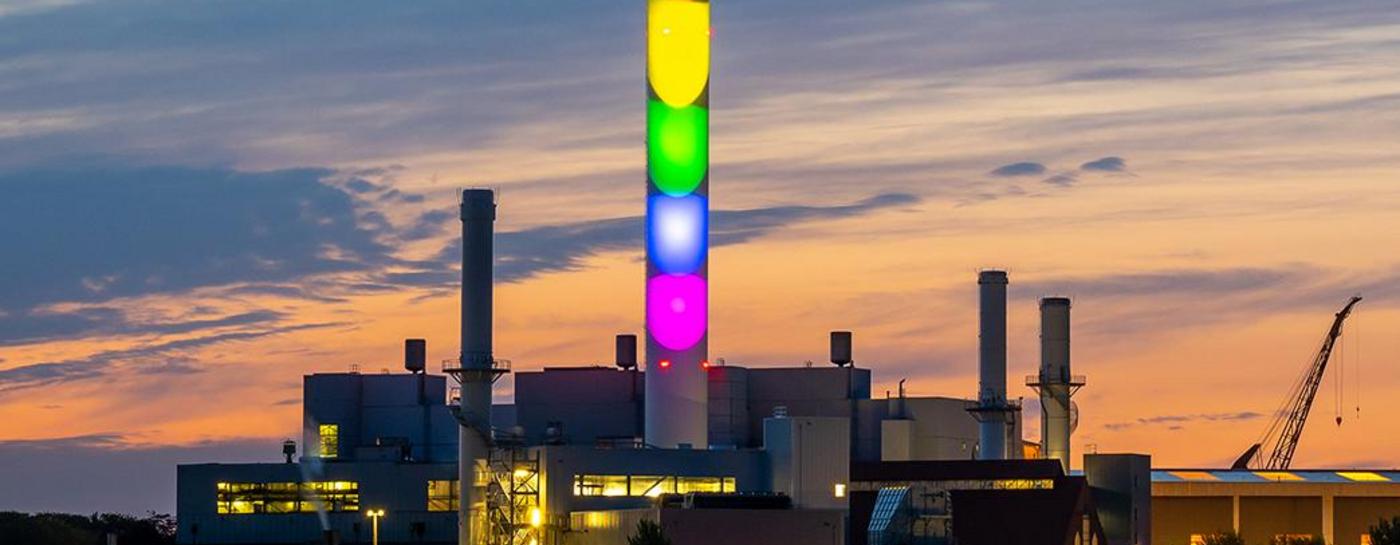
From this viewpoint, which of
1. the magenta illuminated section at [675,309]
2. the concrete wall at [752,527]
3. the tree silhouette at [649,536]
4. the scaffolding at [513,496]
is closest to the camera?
the tree silhouette at [649,536]

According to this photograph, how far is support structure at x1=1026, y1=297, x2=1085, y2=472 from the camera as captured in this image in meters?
153

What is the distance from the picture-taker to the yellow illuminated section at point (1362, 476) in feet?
592

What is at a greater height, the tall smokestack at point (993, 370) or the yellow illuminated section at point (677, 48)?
the yellow illuminated section at point (677, 48)

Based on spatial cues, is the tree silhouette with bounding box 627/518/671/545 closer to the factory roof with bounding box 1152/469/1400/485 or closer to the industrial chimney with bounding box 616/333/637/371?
the industrial chimney with bounding box 616/333/637/371

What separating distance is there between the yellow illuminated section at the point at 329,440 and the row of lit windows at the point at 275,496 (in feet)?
25.1

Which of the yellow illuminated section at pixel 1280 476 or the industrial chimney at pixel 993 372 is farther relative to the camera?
the yellow illuminated section at pixel 1280 476

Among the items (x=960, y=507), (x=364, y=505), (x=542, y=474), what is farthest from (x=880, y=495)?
(x=364, y=505)

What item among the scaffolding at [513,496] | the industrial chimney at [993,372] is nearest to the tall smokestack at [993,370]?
the industrial chimney at [993,372]

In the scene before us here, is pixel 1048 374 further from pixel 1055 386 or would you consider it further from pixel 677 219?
pixel 677 219

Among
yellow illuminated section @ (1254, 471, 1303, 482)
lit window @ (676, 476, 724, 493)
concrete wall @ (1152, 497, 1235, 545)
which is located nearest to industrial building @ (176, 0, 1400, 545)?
lit window @ (676, 476, 724, 493)

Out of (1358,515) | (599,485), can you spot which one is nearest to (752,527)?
(599,485)

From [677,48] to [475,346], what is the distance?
59.2 feet

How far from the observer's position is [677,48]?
443ft

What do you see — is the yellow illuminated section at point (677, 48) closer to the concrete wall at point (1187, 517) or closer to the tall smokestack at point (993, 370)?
the tall smokestack at point (993, 370)
